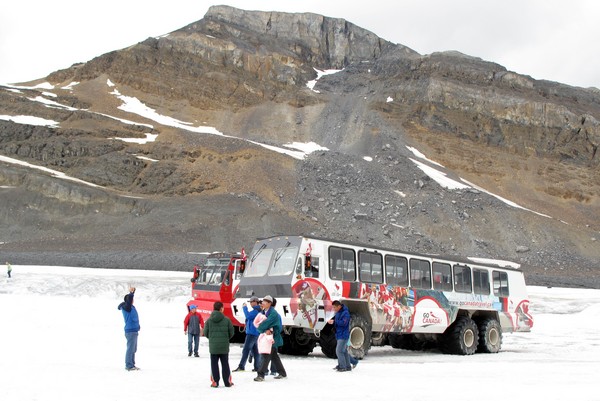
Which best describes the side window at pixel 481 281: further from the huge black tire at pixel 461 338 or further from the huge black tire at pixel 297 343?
the huge black tire at pixel 297 343

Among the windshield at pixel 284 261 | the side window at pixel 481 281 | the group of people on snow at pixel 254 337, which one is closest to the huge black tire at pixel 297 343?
the windshield at pixel 284 261

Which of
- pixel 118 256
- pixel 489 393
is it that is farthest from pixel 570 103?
pixel 489 393

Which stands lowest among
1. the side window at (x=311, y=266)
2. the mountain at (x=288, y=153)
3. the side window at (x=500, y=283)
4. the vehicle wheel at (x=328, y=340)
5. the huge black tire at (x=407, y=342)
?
the huge black tire at (x=407, y=342)

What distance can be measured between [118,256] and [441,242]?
31.6 meters

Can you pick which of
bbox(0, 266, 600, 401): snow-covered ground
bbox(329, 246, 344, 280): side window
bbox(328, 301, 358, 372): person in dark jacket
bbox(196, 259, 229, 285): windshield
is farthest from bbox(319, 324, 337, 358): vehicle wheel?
bbox(196, 259, 229, 285): windshield

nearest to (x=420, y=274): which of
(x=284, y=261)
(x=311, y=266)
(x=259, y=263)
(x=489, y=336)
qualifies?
(x=489, y=336)

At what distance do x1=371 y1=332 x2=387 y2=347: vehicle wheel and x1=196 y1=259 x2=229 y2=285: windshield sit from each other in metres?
5.50

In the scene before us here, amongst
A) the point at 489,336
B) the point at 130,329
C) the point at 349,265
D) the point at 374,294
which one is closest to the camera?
the point at 130,329

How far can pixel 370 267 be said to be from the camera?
17.0 meters

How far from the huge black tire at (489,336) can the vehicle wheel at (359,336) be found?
19.0ft

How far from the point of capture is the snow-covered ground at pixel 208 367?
9.92 metres

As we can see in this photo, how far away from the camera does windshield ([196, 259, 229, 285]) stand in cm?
2108

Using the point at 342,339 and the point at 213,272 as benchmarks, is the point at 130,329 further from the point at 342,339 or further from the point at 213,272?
the point at 213,272

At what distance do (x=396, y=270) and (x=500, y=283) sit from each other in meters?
5.77
